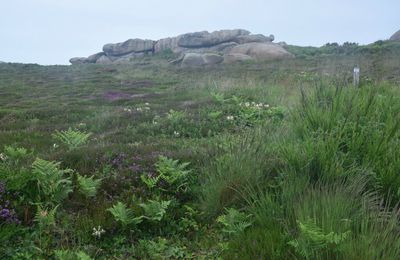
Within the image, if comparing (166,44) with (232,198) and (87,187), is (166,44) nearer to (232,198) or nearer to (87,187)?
(87,187)

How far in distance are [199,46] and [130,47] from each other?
50.7ft

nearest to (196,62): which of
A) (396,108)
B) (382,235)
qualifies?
(396,108)

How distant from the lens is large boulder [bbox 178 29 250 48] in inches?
2884

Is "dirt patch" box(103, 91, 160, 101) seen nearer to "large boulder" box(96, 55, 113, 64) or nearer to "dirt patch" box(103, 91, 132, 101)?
"dirt patch" box(103, 91, 132, 101)

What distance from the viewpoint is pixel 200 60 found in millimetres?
50062

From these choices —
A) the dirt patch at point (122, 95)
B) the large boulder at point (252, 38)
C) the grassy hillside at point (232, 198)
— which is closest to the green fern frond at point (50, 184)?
the grassy hillside at point (232, 198)

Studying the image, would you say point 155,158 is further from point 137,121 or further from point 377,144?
point 137,121

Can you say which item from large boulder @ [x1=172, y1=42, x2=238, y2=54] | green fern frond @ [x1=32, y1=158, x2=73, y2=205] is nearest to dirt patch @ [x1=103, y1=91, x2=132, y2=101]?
green fern frond @ [x1=32, y1=158, x2=73, y2=205]

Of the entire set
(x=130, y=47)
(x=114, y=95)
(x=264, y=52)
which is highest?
(x=130, y=47)

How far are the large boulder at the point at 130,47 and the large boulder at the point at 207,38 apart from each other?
7.50 meters

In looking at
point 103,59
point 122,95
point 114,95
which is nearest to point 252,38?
point 103,59

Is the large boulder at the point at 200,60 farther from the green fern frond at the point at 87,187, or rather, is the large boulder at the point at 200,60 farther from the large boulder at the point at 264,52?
the green fern frond at the point at 87,187

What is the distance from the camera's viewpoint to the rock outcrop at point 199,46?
186ft

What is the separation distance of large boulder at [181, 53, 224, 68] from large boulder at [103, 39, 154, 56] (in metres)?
29.9
